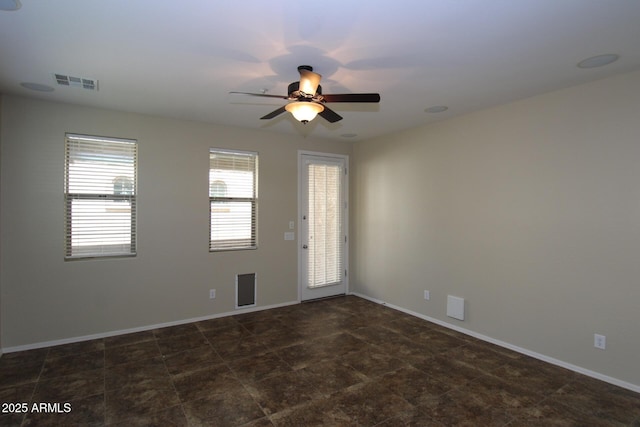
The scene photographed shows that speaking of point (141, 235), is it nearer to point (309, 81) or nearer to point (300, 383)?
point (300, 383)

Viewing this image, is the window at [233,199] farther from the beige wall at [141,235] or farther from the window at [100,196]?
the window at [100,196]

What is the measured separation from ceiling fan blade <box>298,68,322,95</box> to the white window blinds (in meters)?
2.94

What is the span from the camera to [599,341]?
304 centimetres

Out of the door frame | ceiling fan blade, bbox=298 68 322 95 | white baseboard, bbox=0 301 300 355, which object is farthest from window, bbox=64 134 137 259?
ceiling fan blade, bbox=298 68 322 95

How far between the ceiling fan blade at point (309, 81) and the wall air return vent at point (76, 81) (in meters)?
2.06

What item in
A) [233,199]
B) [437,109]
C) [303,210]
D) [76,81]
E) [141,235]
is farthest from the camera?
[303,210]

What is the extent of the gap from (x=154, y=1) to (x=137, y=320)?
3.61m

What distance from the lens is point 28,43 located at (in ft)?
7.96

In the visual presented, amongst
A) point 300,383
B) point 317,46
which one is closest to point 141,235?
point 300,383

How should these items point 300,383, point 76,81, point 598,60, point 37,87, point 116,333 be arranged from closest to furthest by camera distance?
point 598,60
point 300,383
point 76,81
point 37,87
point 116,333

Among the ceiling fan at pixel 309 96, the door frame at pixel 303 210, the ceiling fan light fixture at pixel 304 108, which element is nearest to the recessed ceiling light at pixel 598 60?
the ceiling fan at pixel 309 96

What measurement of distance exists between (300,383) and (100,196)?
3100mm

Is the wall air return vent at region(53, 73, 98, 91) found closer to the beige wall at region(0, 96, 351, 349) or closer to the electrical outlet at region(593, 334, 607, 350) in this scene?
the beige wall at region(0, 96, 351, 349)

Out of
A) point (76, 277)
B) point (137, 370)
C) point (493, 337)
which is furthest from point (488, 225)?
point (76, 277)
